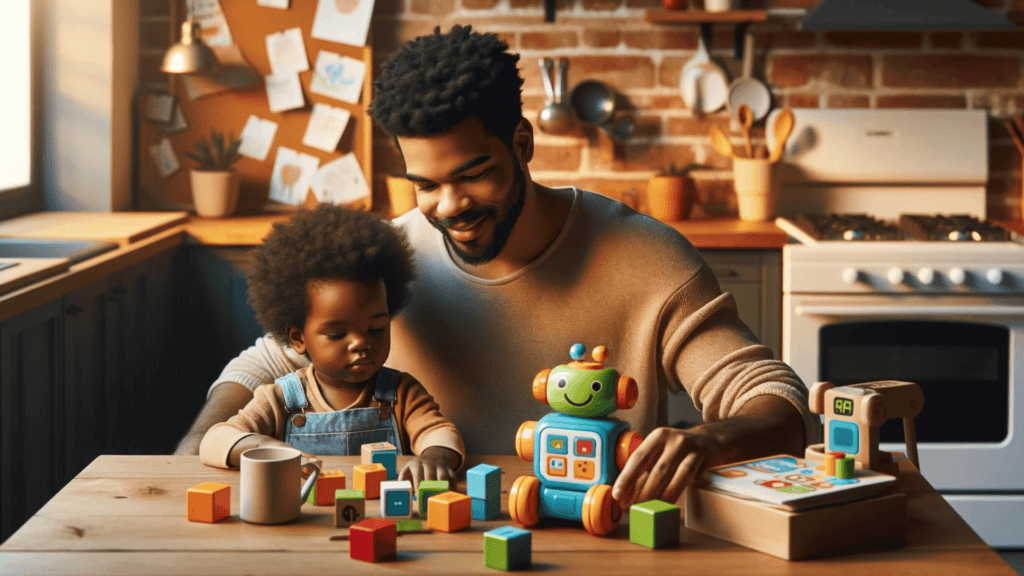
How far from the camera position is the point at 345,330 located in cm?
159

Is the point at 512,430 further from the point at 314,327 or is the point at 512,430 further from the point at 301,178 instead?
the point at 301,178

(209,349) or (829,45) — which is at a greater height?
(829,45)

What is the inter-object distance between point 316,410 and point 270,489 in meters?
0.43

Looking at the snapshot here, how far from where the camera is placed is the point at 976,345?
308 cm

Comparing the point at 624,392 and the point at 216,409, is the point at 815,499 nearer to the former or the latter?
the point at 624,392

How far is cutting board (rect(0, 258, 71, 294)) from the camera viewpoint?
7.13 feet

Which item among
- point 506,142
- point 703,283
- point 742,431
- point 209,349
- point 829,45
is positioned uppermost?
point 829,45

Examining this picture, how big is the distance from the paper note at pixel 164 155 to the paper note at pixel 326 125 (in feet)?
1.42

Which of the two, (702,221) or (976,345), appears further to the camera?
(702,221)

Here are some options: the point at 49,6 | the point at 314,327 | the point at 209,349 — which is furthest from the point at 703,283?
the point at 49,6

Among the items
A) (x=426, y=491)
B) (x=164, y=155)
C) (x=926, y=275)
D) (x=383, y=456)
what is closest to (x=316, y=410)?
(x=383, y=456)

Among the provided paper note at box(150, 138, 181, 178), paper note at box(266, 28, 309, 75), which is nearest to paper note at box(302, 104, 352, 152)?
paper note at box(266, 28, 309, 75)

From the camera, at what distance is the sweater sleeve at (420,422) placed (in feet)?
4.66

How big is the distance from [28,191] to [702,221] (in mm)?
2020
